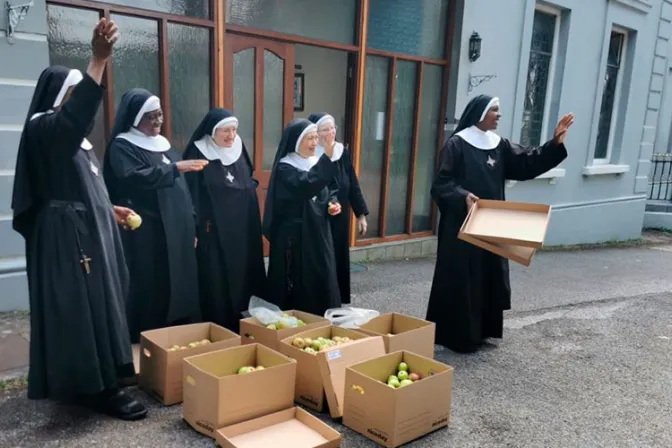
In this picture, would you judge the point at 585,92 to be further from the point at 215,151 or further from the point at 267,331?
the point at 267,331

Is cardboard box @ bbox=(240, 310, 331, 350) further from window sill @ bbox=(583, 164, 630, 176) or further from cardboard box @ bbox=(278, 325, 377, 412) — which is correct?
window sill @ bbox=(583, 164, 630, 176)

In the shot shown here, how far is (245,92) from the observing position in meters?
5.86

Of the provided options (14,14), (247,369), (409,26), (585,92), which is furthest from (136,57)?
(585,92)

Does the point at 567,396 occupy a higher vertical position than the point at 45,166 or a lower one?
lower

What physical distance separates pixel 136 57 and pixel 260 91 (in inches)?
52.1

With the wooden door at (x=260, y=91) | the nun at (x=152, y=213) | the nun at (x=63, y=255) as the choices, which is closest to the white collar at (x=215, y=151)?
the nun at (x=152, y=213)

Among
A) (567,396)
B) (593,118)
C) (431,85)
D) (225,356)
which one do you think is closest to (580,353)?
(567,396)

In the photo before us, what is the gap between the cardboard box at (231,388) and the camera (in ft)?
9.26

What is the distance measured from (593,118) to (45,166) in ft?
30.0

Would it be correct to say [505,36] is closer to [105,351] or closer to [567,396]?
[567,396]

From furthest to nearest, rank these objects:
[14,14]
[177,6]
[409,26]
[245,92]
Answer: [409,26], [245,92], [177,6], [14,14]

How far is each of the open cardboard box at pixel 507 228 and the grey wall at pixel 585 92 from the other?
13.1 feet

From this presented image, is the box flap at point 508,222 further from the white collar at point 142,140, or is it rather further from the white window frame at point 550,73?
the white window frame at point 550,73

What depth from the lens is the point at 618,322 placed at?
5.33 m
